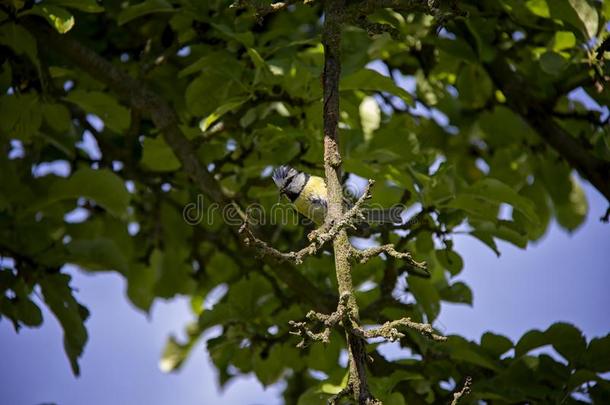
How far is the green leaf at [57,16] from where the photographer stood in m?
2.95

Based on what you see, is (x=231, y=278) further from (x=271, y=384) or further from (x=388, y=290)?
(x=388, y=290)

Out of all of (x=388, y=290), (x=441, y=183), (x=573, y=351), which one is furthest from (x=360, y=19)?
(x=573, y=351)

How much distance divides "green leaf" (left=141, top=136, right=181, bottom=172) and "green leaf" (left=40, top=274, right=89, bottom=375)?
0.57m

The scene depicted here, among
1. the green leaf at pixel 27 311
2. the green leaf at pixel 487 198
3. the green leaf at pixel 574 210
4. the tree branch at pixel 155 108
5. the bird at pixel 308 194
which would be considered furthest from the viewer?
the green leaf at pixel 574 210

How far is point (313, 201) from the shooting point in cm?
296

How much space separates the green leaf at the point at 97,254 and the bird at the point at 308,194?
1.03 metres

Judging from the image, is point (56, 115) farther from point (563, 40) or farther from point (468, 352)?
point (563, 40)

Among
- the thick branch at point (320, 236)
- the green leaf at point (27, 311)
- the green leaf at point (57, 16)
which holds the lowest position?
the green leaf at point (27, 311)

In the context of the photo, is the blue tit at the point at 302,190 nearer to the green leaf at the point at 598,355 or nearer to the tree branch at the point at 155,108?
the tree branch at the point at 155,108

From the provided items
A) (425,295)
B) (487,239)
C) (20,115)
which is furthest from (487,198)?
(20,115)

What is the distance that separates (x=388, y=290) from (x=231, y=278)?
1.07 meters

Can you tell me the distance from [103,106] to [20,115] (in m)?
0.32

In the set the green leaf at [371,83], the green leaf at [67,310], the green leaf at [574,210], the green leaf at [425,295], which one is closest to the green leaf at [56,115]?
the green leaf at [67,310]

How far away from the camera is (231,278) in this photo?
414 cm
